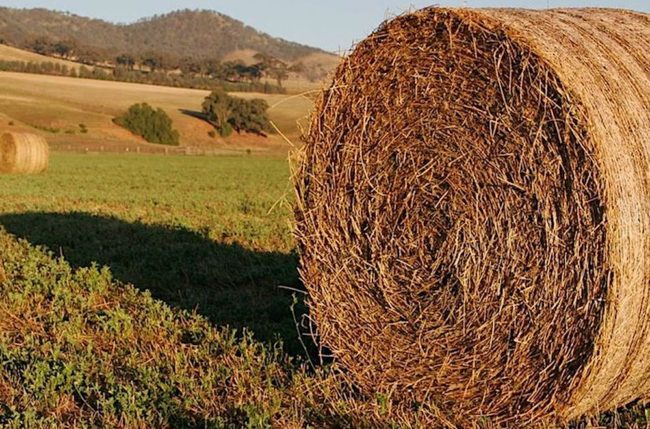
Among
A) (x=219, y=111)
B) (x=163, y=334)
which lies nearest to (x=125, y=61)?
(x=219, y=111)

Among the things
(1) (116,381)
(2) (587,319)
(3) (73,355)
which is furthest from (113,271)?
(2) (587,319)

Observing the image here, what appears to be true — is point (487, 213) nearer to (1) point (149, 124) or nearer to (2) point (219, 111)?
(1) point (149, 124)

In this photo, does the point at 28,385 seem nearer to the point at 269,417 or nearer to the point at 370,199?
the point at 269,417

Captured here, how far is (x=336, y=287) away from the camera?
5.60 meters

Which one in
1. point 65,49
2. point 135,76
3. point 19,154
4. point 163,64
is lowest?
Result: point 135,76

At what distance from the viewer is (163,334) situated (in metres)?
6.46

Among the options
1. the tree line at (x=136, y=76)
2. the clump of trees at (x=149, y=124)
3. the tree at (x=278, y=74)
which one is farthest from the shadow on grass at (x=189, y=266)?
the tree at (x=278, y=74)

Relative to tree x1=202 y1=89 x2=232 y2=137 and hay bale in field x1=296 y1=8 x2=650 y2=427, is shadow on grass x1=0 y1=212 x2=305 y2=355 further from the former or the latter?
tree x1=202 y1=89 x2=232 y2=137

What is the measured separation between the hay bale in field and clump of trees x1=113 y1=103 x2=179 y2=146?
7864 centimetres

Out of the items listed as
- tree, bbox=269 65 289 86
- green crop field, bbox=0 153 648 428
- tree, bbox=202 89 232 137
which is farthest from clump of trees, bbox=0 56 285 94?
green crop field, bbox=0 153 648 428

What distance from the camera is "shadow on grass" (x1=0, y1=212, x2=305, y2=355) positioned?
7.25m

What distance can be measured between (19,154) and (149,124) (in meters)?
57.3

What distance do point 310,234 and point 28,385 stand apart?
2.14 m

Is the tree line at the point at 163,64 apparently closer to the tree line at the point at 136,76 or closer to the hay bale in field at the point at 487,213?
the tree line at the point at 136,76
